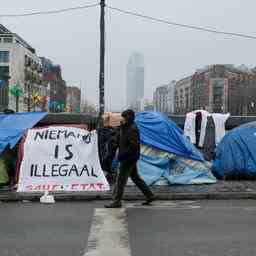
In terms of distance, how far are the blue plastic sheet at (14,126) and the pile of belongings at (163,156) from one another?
160 centimetres

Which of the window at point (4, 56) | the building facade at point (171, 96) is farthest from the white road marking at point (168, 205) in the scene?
the building facade at point (171, 96)

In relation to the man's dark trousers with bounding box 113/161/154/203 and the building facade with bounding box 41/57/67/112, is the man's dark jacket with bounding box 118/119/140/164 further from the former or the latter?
the building facade with bounding box 41/57/67/112

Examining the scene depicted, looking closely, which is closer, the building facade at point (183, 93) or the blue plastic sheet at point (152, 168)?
the blue plastic sheet at point (152, 168)

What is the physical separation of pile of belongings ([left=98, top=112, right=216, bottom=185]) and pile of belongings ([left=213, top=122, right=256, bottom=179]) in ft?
2.58

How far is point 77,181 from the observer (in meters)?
11.6

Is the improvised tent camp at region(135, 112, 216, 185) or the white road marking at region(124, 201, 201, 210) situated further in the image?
the improvised tent camp at region(135, 112, 216, 185)

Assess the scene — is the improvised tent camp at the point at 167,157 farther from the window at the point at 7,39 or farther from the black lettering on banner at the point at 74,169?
the window at the point at 7,39

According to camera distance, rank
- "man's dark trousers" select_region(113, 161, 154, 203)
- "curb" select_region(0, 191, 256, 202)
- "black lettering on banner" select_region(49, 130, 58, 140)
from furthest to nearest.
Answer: "black lettering on banner" select_region(49, 130, 58, 140) < "curb" select_region(0, 191, 256, 202) < "man's dark trousers" select_region(113, 161, 154, 203)

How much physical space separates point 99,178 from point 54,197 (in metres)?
1.32

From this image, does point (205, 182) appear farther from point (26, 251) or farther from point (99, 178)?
point (26, 251)

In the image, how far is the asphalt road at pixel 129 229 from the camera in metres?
6.50

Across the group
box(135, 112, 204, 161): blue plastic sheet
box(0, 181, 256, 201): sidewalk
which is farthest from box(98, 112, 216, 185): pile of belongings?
box(0, 181, 256, 201): sidewalk

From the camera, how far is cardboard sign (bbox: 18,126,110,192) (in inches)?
454

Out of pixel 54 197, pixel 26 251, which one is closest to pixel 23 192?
pixel 54 197
